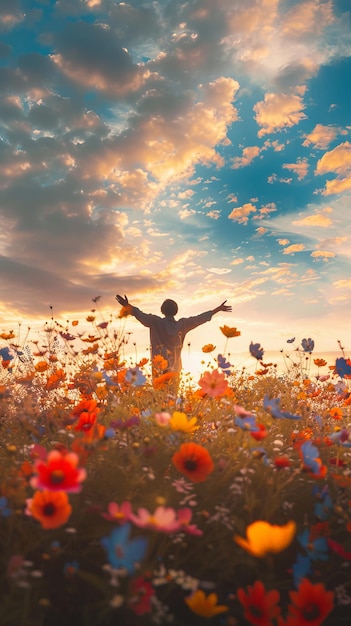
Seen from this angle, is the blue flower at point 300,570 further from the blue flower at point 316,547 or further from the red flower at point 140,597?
the red flower at point 140,597

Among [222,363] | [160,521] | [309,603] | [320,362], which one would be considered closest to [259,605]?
[309,603]

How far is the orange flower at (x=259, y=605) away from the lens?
1.61 metres

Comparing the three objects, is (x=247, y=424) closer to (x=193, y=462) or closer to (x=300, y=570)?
(x=193, y=462)

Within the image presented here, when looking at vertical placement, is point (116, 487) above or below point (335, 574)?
above

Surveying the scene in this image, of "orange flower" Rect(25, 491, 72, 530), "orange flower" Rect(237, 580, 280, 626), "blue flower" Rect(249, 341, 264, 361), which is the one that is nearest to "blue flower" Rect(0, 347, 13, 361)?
"blue flower" Rect(249, 341, 264, 361)

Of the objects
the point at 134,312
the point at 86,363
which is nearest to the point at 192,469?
the point at 86,363

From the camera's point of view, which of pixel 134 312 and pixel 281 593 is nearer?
pixel 281 593

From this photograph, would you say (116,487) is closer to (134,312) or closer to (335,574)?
(335,574)

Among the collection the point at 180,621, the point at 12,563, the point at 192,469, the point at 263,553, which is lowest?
the point at 180,621

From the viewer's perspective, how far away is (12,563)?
1.54m

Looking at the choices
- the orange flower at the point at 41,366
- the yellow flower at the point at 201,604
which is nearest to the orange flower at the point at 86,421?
the yellow flower at the point at 201,604

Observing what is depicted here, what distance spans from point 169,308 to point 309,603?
22.0 feet

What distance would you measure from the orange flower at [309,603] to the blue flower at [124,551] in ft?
2.18

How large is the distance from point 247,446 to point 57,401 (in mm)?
2534
